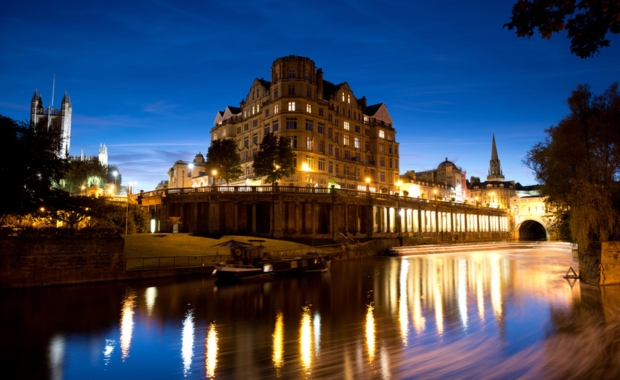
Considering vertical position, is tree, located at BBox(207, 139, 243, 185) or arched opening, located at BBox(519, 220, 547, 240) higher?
tree, located at BBox(207, 139, 243, 185)

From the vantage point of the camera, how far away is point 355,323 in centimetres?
2292

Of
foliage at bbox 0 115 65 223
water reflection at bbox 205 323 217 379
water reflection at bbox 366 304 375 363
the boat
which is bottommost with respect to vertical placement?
water reflection at bbox 366 304 375 363

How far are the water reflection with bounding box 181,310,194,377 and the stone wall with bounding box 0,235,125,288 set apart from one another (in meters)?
13.7

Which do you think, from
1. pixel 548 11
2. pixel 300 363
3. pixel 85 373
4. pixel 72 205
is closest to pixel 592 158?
pixel 548 11

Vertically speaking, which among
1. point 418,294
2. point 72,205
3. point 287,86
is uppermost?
point 287,86

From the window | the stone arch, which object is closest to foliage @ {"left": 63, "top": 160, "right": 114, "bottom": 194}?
the window

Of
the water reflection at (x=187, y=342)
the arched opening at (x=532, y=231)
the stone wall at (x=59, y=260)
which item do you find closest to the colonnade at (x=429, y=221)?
the arched opening at (x=532, y=231)

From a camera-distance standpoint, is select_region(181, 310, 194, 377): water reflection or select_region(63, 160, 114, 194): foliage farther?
select_region(63, 160, 114, 194): foliage

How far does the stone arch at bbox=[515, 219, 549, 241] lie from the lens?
544 ft

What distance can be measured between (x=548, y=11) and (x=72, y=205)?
129 ft

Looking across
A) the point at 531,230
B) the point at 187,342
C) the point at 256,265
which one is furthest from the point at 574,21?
the point at 531,230

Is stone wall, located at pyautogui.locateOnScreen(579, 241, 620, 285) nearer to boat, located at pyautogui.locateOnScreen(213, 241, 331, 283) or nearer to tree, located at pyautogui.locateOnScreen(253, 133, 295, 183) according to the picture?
boat, located at pyautogui.locateOnScreen(213, 241, 331, 283)

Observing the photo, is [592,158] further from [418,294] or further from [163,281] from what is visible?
[163,281]

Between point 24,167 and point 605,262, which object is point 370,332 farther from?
point 24,167
